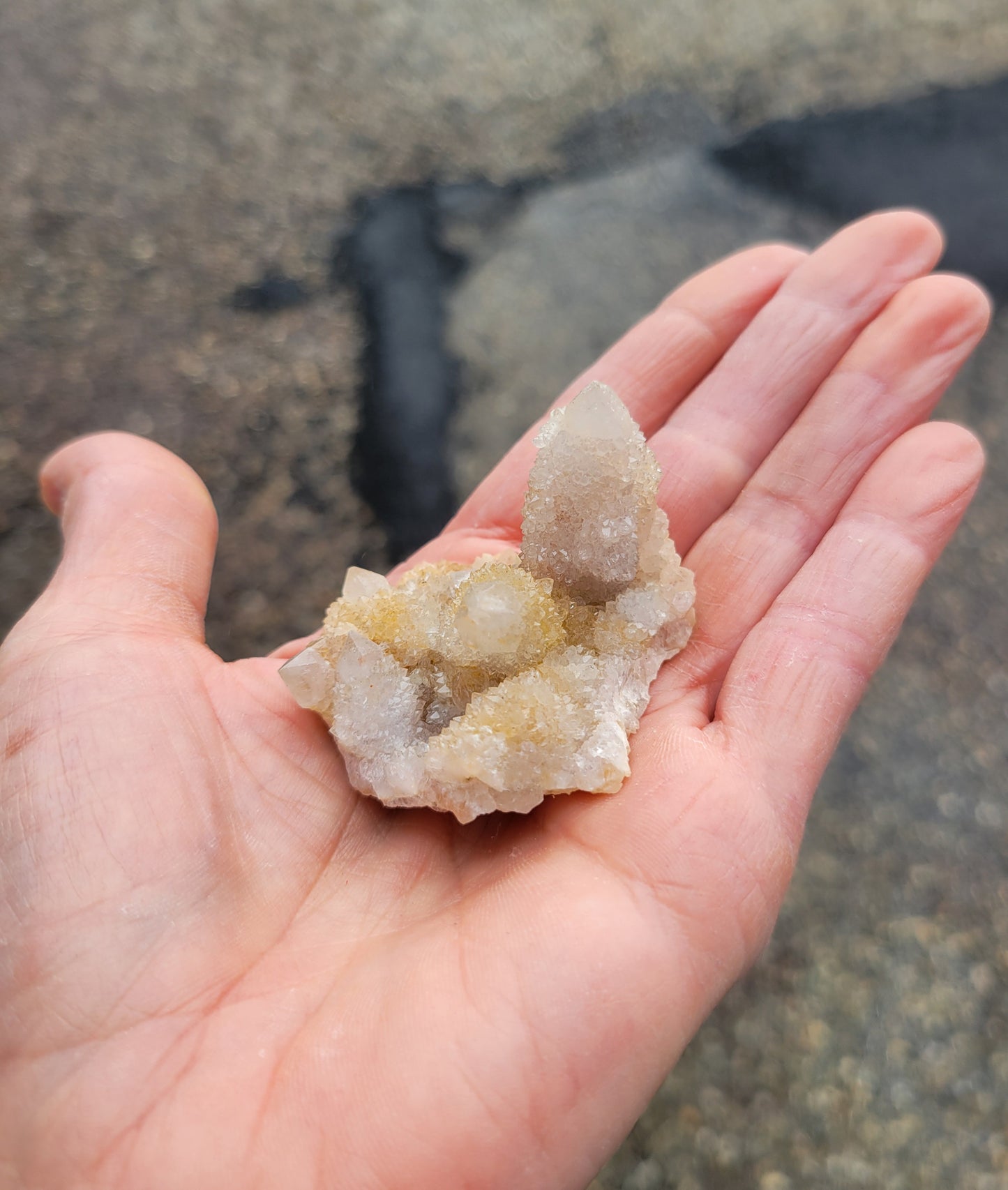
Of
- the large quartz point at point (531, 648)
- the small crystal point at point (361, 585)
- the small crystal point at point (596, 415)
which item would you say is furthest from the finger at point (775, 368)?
the small crystal point at point (361, 585)

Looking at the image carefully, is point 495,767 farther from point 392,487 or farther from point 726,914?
point 392,487

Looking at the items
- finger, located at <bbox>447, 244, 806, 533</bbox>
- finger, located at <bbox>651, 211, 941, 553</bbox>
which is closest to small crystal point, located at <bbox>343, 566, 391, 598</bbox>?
finger, located at <bbox>447, 244, 806, 533</bbox>

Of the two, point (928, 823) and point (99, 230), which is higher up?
point (99, 230)

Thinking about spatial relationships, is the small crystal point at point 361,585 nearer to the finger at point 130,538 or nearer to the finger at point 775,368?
the finger at point 130,538

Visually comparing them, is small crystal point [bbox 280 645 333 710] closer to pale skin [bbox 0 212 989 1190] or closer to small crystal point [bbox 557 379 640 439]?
pale skin [bbox 0 212 989 1190]

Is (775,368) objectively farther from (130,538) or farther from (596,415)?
(130,538)

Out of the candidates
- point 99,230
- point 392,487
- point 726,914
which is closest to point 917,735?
point 726,914
